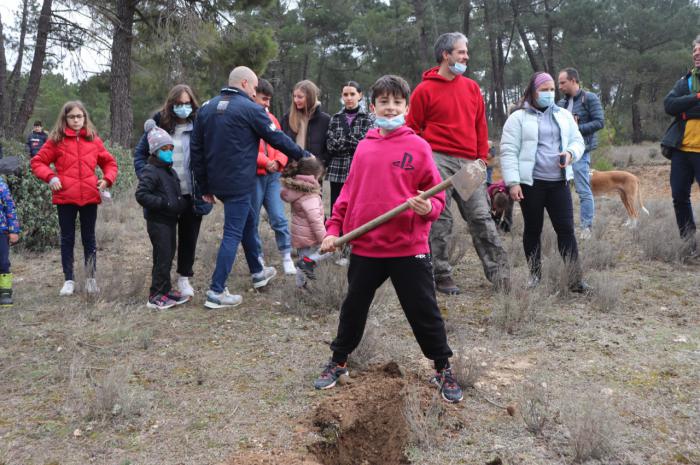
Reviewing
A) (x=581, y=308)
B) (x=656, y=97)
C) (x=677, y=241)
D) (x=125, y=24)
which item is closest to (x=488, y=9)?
(x=656, y=97)

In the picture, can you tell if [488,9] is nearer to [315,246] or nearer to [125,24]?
[125,24]

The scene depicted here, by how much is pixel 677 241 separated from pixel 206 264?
16.9ft

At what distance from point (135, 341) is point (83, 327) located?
0.61 meters

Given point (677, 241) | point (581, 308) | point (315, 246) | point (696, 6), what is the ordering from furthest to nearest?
point (696, 6) → point (677, 241) → point (315, 246) → point (581, 308)

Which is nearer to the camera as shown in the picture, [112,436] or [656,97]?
[112,436]

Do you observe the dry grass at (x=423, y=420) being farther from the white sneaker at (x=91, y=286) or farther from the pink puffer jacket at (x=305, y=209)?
the white sneaker at (x=91, y=286)

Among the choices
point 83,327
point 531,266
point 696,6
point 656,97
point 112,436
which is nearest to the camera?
point 112,436

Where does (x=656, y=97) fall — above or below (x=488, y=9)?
below

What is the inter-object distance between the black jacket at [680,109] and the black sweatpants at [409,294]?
13.4ft

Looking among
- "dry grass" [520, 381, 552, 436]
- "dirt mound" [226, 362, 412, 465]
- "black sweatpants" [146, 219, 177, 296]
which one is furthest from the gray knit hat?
"dry grass" [520, 381, 552, 436]

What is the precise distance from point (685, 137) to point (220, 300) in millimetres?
4795

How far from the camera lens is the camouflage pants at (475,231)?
16.1 feet

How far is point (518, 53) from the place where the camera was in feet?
120

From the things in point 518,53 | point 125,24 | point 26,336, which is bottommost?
point 26,336
